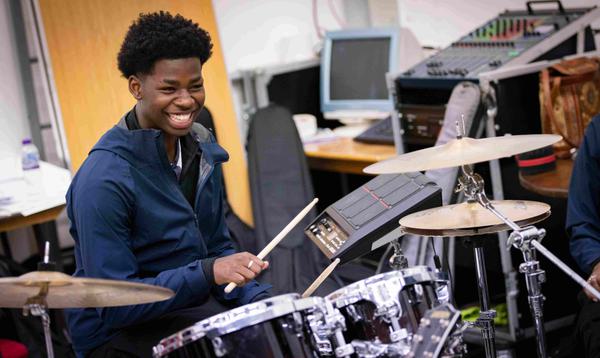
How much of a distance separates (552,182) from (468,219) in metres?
0.90

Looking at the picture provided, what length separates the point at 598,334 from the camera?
2598 mm

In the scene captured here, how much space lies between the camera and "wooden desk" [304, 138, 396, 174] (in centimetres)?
430

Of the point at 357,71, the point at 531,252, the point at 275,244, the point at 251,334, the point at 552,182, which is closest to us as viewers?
the point at 251,334

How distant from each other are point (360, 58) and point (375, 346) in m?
3.04

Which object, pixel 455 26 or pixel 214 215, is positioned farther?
pixel 455 26

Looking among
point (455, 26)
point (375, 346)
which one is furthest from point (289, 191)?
point (375, 346)

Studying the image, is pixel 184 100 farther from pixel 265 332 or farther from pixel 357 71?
pixel 357 71

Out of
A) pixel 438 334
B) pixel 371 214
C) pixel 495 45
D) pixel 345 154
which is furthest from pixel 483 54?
pixel 438 334

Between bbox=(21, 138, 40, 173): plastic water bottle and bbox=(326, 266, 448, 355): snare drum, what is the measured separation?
102 inches

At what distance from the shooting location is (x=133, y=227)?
2445 millimetres

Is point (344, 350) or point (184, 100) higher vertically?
point (184, 100)

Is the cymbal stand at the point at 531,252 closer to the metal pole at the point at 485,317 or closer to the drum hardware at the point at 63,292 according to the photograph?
the metal pole at the point at 485,317

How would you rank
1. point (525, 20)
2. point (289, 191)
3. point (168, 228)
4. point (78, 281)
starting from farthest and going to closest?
point (289, 191) → point (525, 20) → point (168, 228) → point (78, 281)

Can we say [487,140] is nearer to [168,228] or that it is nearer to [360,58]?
[168,228]
